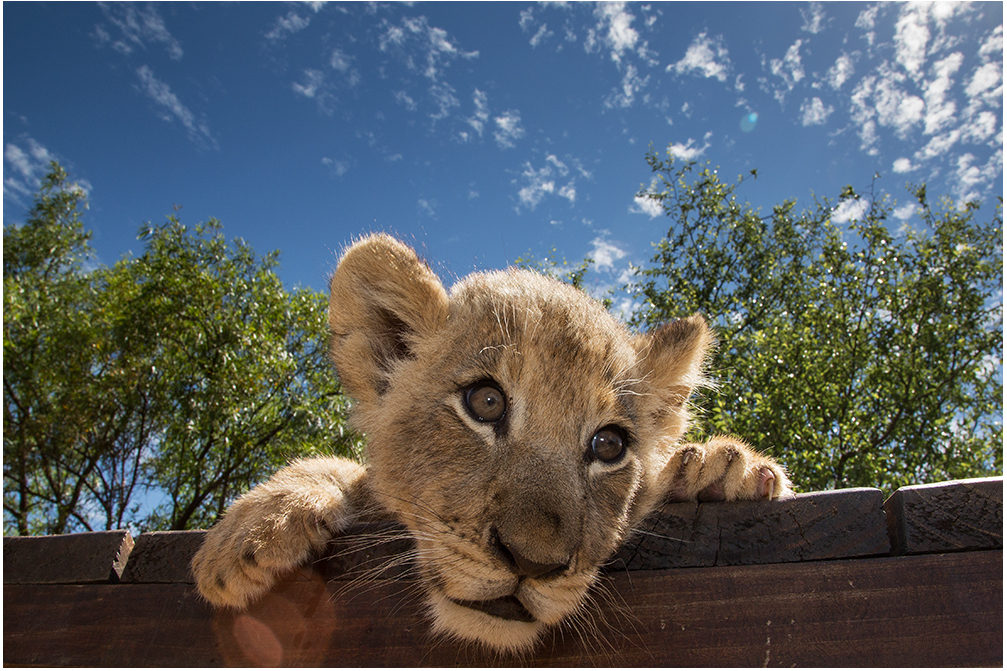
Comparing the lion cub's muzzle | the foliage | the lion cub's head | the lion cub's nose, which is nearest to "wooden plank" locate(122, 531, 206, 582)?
the lion cub's head

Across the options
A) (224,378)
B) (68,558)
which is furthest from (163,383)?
(68,558)

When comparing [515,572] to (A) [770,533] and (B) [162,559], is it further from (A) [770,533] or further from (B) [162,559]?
(B) [162,559]

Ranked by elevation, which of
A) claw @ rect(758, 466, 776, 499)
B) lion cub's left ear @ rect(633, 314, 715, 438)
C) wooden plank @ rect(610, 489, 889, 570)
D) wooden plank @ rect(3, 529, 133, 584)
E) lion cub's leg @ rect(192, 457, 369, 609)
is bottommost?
wooden plank @ rect(3, 529, 133, 584)

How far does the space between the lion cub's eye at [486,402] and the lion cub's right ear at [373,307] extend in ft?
1.75

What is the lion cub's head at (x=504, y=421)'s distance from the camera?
6.66ft

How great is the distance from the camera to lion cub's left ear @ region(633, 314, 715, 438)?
10.8 feet

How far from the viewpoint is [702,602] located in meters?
1.85

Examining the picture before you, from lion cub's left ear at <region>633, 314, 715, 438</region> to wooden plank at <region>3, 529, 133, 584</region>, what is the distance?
2530mm

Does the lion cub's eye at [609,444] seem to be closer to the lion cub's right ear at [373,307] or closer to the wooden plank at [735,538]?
the wooden plank at [735,538]

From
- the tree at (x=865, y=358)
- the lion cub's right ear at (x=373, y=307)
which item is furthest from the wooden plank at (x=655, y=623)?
the tree at (x=865, y=358)

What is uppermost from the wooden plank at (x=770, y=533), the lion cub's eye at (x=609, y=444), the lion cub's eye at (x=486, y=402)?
the lion cub's eye at (x=486, y=402)

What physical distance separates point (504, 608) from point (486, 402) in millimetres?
906

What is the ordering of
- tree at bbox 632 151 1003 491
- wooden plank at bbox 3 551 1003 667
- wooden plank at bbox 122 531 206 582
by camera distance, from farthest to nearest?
1. tree at bbox 632 151 1003 491
2. wooden plank at bbox 122 531 206 582
3. wooden plank at bbox 3 551 1003 667

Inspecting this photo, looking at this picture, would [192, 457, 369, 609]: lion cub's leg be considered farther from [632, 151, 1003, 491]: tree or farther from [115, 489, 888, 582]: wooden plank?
[632, 151, 1003, 491]: tree
